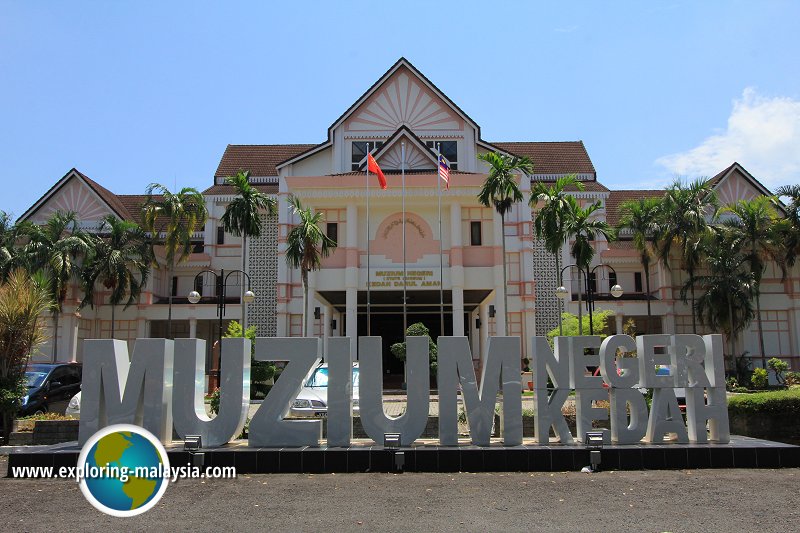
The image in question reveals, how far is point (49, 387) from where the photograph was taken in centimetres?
1934

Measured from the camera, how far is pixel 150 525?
729 cm

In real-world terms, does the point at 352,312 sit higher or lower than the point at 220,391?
higher

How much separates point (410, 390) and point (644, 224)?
32.1m

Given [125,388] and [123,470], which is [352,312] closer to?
[125,388]

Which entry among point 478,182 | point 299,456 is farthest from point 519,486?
point 478,182

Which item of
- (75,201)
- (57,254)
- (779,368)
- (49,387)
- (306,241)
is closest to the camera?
(49,387)

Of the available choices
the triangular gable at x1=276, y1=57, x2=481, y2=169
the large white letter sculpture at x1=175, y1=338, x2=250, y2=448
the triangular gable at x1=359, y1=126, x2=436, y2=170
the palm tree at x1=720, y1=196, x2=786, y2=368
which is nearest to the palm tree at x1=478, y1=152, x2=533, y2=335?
the triangular gable at x1=359, y1=126, x2=436, y2=170

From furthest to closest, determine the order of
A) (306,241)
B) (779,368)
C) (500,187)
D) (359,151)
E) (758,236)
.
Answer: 1. (359,151)
2. (758,236)
3. (779,368)
4. (500,187)
5. (306,241)

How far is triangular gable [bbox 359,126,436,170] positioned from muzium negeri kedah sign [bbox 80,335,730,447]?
2481 centimetres

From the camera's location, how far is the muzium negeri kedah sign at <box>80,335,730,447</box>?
11.0 metres

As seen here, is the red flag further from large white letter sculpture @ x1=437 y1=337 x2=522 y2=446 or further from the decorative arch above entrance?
large white letter sculpture @ x1=437 y1=337 x2=522 y2=446

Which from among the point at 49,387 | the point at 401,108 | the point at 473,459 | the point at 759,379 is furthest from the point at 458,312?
the point at 473,459

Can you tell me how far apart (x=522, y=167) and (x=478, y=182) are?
2.19 meters

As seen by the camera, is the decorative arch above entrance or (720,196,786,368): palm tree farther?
(720,196,786,368): palm tree
